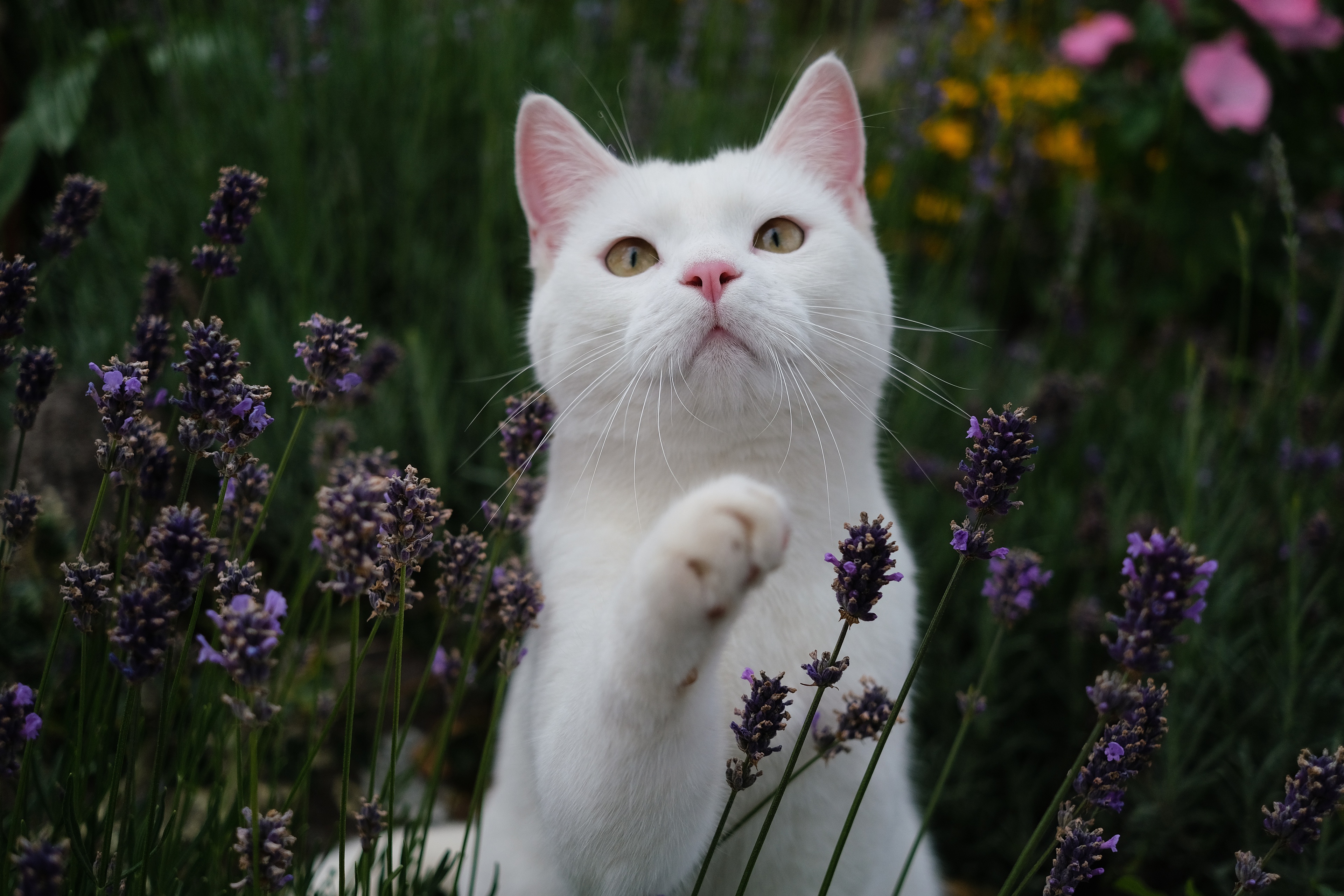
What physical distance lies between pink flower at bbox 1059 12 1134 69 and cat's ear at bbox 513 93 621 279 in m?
1.88

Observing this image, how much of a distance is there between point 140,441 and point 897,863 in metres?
1.24

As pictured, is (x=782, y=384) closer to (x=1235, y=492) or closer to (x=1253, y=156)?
(x=1235, y=492)

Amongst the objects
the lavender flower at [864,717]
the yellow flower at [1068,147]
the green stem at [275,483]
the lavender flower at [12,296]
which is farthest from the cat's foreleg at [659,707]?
the yellow flower at [1068,147]

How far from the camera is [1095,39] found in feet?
8.73

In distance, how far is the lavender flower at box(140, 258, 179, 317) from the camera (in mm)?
1265

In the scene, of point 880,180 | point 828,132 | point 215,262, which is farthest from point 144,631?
point 880,180

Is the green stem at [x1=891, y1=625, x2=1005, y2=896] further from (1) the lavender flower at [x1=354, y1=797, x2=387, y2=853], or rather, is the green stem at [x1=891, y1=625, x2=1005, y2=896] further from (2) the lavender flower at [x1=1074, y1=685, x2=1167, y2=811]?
(1) the lavender flower at [x1=354, y1=797, x2=387, y2=853]

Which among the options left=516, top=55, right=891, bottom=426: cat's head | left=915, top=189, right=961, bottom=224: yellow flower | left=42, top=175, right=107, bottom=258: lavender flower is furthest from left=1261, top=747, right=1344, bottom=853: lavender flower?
left=915, top=189, right=961, bottom=224: yellow flower

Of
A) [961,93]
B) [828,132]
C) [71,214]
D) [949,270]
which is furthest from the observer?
[949,270]

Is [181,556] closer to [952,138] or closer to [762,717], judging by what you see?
[762,717]

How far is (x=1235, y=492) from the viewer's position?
1.91 meters

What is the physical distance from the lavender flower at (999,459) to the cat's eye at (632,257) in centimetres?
64

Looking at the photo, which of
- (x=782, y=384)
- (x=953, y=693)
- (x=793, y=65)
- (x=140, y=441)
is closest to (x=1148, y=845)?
(x=953, y=693)

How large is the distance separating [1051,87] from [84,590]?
3.10 meters
